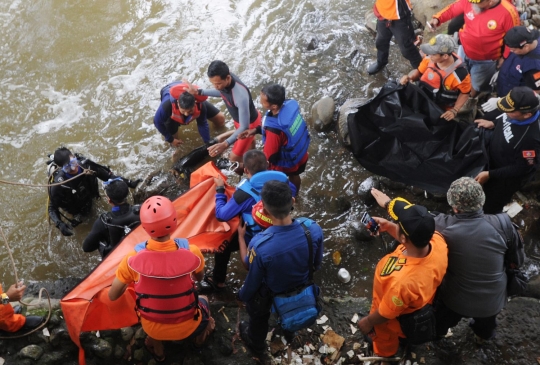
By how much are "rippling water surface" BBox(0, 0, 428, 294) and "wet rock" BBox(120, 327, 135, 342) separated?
140cm

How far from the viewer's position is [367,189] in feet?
18.3

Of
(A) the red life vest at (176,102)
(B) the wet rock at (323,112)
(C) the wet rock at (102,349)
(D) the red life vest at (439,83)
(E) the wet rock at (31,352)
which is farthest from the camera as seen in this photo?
(B) the wet rock at (323,112)

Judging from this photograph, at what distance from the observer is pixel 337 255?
200 inches

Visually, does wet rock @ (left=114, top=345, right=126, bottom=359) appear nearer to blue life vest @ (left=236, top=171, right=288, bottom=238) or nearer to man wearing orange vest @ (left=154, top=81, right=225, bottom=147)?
blue life vest @ (left=236, top=171, right=288, bottom=238)

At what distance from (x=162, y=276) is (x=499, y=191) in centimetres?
345

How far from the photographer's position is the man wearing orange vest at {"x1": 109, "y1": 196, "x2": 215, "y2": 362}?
10.3ft

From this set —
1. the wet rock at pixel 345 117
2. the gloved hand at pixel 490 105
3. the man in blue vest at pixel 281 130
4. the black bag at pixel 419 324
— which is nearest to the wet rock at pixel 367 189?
the wet rock at pixel 345 117

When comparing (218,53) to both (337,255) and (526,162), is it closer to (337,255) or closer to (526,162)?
(337,255)

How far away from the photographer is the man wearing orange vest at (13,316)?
3.52 metres

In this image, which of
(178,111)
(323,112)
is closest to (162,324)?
(178,111)

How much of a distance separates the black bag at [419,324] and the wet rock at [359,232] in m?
1.80

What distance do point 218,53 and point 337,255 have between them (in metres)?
4.78

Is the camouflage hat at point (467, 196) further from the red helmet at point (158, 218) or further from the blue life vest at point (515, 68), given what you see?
the blue life vest at point (515, 68)

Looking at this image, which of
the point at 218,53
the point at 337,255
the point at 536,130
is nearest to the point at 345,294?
the point at 337,255
